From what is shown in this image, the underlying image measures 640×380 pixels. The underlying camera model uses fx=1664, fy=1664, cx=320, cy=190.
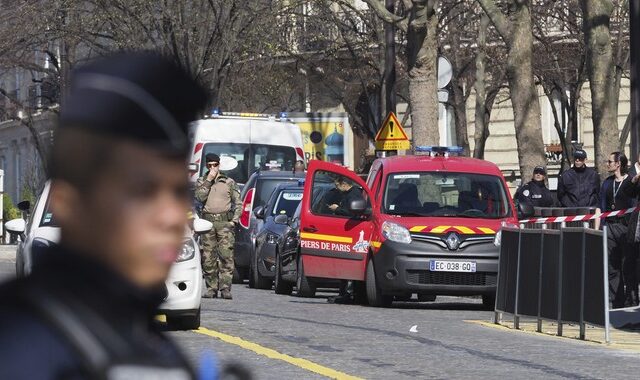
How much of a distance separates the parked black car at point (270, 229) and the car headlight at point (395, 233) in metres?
4.18

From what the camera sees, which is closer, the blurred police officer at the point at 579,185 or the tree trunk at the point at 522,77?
the blurred police officer at the point at 579,185

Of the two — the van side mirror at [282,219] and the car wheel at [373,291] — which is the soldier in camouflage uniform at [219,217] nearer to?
the car wheel at [373,291]

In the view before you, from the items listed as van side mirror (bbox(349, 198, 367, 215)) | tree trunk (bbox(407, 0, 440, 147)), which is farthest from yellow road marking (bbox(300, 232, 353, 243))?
tree trunk (bbox(407, 0, 440, 147))

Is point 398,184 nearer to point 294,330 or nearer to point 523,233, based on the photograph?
point 523,233

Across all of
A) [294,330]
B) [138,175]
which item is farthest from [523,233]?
[138,175]

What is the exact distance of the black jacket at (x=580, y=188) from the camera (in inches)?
819

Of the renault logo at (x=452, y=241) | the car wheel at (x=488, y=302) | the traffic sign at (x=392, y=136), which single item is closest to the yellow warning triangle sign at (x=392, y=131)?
the traffic sign at (x=392, y=136)

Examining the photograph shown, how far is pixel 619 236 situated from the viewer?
59.3 ft

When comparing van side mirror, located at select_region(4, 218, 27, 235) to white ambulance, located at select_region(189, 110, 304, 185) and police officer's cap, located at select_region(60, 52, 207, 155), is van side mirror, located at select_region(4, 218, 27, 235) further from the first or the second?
white ambulance, located at select_region(189, 110, 304, 185)

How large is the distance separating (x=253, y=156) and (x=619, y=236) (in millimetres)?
12699

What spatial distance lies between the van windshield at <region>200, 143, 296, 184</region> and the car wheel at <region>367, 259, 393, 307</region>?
1031 centimetres

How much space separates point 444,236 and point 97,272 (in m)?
17.2

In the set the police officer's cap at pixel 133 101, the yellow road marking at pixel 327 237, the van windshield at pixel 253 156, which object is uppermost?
the van windshield at pixel 253 156

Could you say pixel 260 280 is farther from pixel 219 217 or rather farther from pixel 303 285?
pixel 219 217
